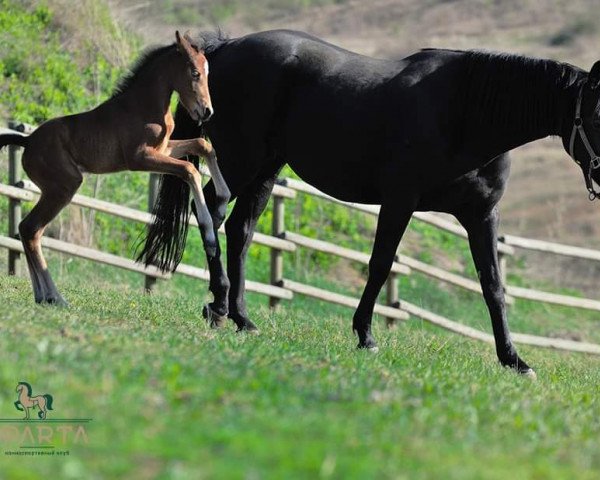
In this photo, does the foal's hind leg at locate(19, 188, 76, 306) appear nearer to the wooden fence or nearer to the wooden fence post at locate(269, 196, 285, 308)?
the wooden fence

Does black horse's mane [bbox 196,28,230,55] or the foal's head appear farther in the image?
black horse's mane [bbox 196,28,230,55]

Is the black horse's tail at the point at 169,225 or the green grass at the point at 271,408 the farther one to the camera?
the black horse's tail at the point at 169,225

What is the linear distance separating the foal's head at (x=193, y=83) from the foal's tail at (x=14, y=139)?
107 cm

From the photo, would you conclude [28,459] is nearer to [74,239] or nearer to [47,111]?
[74,239]

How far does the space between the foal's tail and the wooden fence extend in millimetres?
2870

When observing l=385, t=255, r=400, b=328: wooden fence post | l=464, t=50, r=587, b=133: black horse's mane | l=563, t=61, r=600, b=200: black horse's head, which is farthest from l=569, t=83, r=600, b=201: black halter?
l=385, t=255, r=400, b=328: wooden fence post

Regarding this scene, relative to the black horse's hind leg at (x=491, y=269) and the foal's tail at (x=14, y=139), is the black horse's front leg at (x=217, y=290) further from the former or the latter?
the black horse's hind leg at (x=491, y=269)

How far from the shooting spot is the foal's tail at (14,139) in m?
8.33

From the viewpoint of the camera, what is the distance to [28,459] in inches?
176

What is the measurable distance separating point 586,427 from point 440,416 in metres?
0.94

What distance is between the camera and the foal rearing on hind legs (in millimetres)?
8148

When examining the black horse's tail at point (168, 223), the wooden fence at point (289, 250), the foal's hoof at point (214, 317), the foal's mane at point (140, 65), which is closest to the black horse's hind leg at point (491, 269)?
the foal's hoof at point (214, 317)

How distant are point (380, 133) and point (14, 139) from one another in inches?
96.9

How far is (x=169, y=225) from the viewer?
30.8 feet
